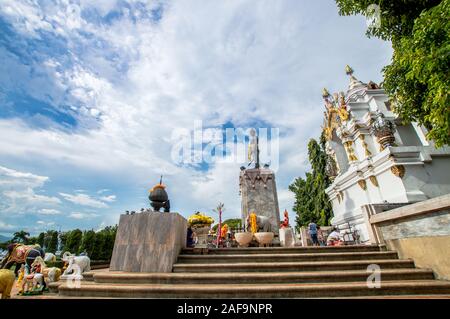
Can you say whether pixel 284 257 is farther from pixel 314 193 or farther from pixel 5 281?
pixel 314 193

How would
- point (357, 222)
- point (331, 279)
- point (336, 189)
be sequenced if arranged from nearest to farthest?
point (331, 279)
point (357, 222)
point (336, 189)

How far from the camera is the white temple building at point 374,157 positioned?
1121cm

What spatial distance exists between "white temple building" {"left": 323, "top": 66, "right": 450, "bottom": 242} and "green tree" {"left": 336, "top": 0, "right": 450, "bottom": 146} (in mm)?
4023

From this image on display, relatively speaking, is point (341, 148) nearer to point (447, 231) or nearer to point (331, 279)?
point (447, 231)

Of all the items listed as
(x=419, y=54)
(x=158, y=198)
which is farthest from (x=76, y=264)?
(x=419, y=54)

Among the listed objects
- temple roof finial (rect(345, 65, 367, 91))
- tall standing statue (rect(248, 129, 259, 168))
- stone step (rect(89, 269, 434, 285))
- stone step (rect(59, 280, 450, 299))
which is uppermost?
temple roof finial (rect(345, 65, 367, 91))

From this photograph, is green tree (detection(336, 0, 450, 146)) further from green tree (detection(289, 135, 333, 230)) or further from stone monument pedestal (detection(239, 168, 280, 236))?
green tree (detection(289, 135, 333, 230))

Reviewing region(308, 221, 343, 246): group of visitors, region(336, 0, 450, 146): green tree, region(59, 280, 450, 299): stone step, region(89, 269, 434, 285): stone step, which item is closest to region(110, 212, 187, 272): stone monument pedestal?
region(89, 269, 434, 285): stone step

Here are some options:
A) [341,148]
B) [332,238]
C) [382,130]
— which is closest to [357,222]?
[332,238]

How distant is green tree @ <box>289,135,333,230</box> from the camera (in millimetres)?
22559

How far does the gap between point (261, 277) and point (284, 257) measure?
1.43m
